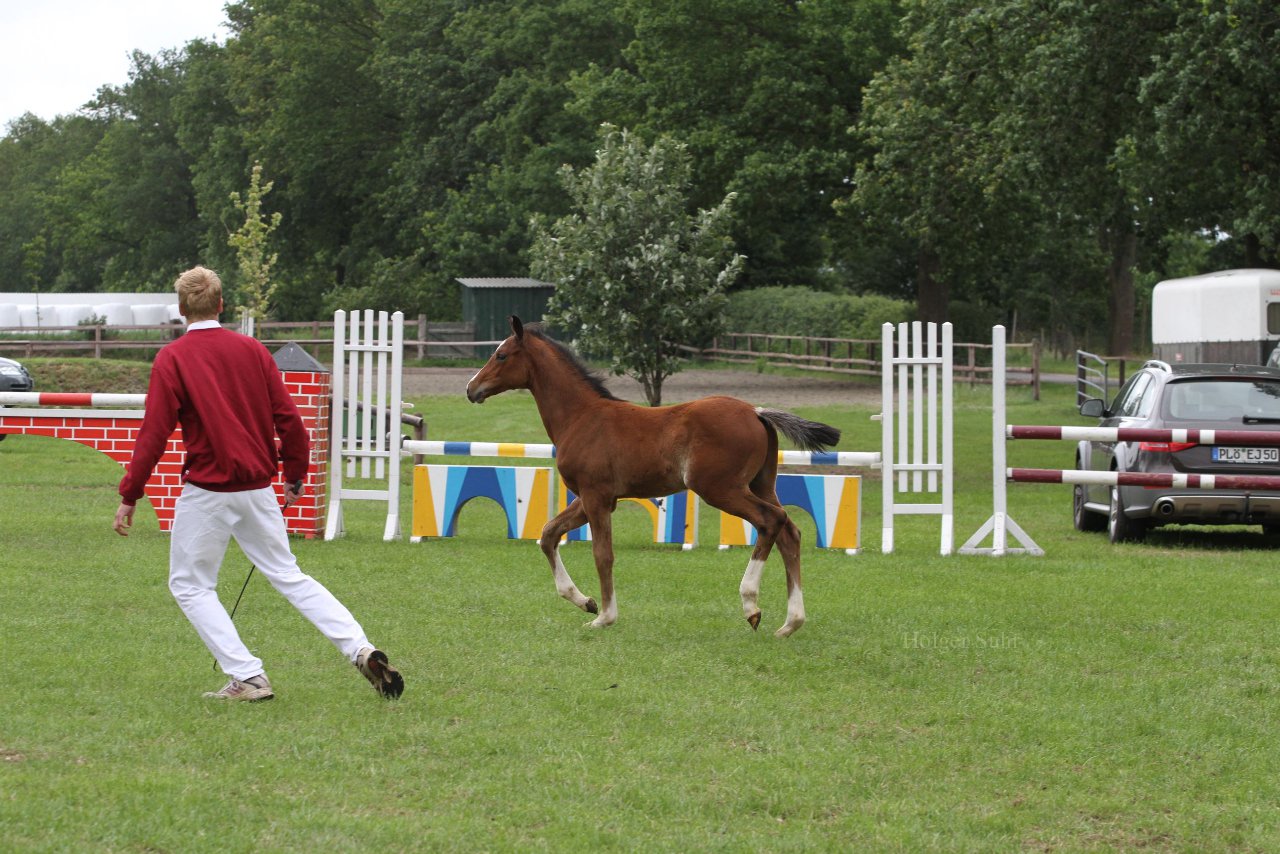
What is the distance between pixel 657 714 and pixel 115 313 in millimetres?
54453

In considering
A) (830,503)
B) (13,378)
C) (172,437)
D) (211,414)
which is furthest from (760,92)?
(211,414)

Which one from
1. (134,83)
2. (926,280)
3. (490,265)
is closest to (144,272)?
(134,83)

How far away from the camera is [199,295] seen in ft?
23.2

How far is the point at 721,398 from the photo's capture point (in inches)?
378

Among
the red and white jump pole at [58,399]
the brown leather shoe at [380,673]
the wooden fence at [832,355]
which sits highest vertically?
the wooden fence at [832,355]

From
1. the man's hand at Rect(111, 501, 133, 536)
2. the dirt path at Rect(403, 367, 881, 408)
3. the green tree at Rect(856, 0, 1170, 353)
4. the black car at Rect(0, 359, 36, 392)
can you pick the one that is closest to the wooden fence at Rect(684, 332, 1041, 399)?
the dirt path at Rect(403, 367, 881, 408)

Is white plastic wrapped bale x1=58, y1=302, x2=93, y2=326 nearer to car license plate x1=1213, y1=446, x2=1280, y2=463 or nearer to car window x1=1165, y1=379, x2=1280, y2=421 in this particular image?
car window x1=1165, y1=379, x2=1280, y2=421

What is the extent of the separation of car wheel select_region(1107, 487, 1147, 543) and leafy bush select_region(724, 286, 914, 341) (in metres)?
30.2

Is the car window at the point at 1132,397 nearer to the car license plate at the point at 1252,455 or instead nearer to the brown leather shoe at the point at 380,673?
the car license plate at the point at 1252,455

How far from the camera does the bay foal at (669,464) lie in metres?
9.30

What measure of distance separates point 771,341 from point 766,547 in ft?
134

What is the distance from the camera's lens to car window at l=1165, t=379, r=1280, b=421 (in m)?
13.9

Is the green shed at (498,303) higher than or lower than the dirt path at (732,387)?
higher

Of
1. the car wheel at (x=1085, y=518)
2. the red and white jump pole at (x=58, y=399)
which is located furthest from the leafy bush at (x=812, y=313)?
the red and white jump pole at (x=58, y=399)
